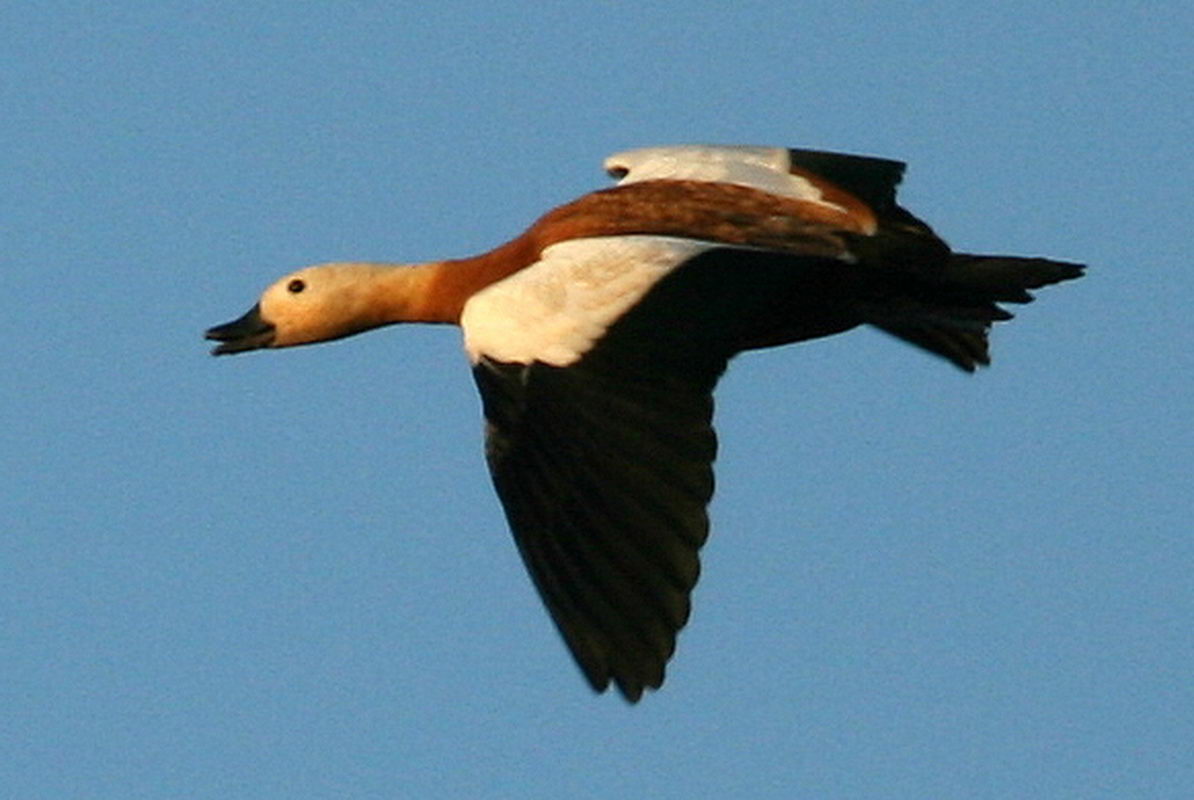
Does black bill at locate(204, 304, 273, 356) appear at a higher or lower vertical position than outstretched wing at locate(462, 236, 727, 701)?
higher

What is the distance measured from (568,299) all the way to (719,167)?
1.62 meters

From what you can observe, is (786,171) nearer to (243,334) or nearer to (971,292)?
(971,292)

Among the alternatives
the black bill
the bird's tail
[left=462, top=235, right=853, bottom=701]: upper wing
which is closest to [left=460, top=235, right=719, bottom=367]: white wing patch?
[left=462, top=235, right=853, bottom=701]: upper wing

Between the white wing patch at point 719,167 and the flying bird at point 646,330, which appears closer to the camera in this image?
the flying bird at point 646,330

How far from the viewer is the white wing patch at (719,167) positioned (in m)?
12.3

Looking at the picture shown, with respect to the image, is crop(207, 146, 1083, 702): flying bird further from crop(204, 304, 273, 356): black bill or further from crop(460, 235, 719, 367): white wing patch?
crop(204, 304, 273, 356): black bill

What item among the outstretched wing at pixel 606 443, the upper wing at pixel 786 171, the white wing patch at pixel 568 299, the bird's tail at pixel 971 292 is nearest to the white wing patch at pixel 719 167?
the upper wing at pixel 786 171

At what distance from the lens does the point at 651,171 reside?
12664mm

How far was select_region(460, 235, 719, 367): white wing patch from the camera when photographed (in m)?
11.0

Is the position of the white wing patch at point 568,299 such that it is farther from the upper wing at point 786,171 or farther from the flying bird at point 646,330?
the upper wing at point 786,171

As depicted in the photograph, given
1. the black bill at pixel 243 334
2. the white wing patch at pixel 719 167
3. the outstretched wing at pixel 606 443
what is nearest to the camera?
the outstretched wing at pixel 606 443

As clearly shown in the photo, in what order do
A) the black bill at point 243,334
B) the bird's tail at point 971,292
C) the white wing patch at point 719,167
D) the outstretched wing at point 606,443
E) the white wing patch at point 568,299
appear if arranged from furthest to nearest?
the black bill at point 243,334
the white wing patch at point 719,167
the bird's tail at point 971,292
the white wing patch at point 568,299
the outstretched wing at point 606,443

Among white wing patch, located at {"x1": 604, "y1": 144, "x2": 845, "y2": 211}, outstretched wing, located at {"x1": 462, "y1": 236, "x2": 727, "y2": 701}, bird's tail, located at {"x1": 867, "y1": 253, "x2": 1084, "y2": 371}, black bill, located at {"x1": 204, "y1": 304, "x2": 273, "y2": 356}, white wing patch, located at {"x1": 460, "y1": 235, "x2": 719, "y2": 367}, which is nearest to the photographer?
outstretched wing, located at {"x1": 462, "y1": 236, "x2": 727, "y2": 701}

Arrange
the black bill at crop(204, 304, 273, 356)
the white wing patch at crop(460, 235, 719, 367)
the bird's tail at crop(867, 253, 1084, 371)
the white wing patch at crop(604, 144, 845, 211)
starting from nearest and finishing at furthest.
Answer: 1. the white wing patch at crop(460, 235, 719, 367)
2. the bird's tail at crop(867, 253, 1084, 371)
3. the white wing patch at crop(604, 144, 845, 211)
4. the black bill at crop(204, 304, 273, 356)
